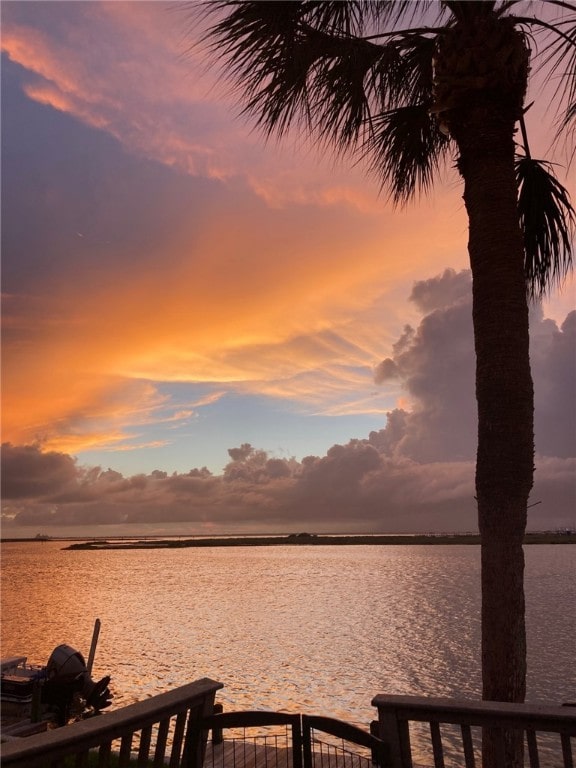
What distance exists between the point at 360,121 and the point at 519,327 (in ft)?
11.5

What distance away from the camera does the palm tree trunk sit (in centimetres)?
515

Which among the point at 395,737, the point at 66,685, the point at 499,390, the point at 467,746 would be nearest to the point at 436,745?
the point at 467,746

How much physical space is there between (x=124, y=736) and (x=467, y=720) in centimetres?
208

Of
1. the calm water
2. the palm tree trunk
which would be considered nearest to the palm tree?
the palm tree trunk

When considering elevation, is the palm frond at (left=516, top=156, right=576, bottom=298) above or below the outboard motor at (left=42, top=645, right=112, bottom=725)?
above

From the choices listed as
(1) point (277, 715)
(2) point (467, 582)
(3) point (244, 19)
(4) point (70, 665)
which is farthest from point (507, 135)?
(2) point (467, 582)

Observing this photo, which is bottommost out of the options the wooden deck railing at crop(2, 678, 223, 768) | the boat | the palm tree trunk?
the boat

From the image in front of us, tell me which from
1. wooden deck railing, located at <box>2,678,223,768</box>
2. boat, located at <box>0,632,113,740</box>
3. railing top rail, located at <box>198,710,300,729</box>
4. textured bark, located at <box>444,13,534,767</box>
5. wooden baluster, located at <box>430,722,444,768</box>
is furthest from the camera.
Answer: boat, located at <box>0,632,113,740</box>

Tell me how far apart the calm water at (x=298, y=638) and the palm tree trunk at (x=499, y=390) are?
1273cm

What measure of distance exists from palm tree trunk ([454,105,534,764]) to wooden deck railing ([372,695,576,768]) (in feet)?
3.48

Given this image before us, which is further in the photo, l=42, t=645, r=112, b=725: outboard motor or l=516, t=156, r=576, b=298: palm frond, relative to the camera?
l=42, t=645, r=112, b=725: outboard motor

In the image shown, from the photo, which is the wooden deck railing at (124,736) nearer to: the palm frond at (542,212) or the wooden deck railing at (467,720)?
the wooden deck railing at (467,720)

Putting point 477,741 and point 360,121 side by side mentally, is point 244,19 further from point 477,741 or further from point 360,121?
point 477,741

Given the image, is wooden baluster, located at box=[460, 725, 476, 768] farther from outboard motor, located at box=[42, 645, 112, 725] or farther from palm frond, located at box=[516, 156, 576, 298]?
outboard motor, located at box=[42, 645, 112, 725]
